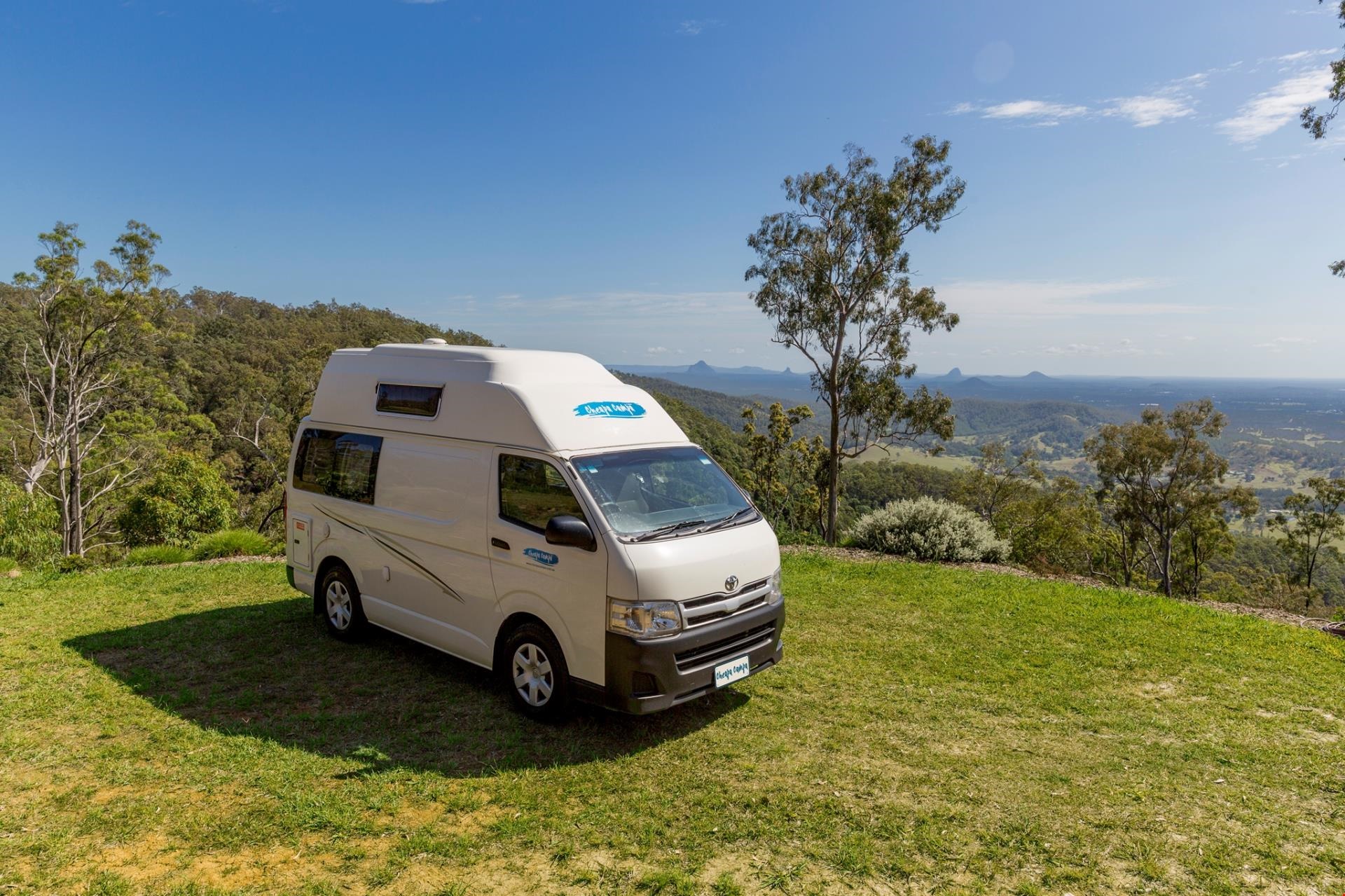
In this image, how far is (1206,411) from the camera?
28.6 metres

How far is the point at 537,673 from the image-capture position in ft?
18.1

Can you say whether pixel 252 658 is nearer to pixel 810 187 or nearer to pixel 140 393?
pixel 810 187

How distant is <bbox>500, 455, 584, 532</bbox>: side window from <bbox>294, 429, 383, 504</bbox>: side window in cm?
192

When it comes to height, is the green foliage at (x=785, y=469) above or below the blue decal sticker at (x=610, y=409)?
below

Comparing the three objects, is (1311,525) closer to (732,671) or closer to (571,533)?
(732,671)

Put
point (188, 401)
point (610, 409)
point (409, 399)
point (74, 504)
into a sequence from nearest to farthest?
point (610, 409)
point (409, 399)
point (74, 504)
point (188, 401)

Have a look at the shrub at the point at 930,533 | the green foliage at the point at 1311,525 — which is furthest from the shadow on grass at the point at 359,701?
the green foliage at the point at 1311,525

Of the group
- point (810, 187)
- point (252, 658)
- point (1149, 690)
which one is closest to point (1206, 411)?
point (810, 187)

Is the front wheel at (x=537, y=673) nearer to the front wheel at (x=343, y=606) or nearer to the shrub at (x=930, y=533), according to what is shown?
the front wheel at (x=343, y=606)

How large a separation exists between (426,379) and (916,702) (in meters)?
5.44

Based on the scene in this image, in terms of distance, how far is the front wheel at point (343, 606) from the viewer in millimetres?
7266

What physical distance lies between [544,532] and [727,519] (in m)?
1.52

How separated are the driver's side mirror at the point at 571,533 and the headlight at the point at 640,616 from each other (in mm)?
442

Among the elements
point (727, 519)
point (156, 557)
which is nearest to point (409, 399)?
point (727, 519)
